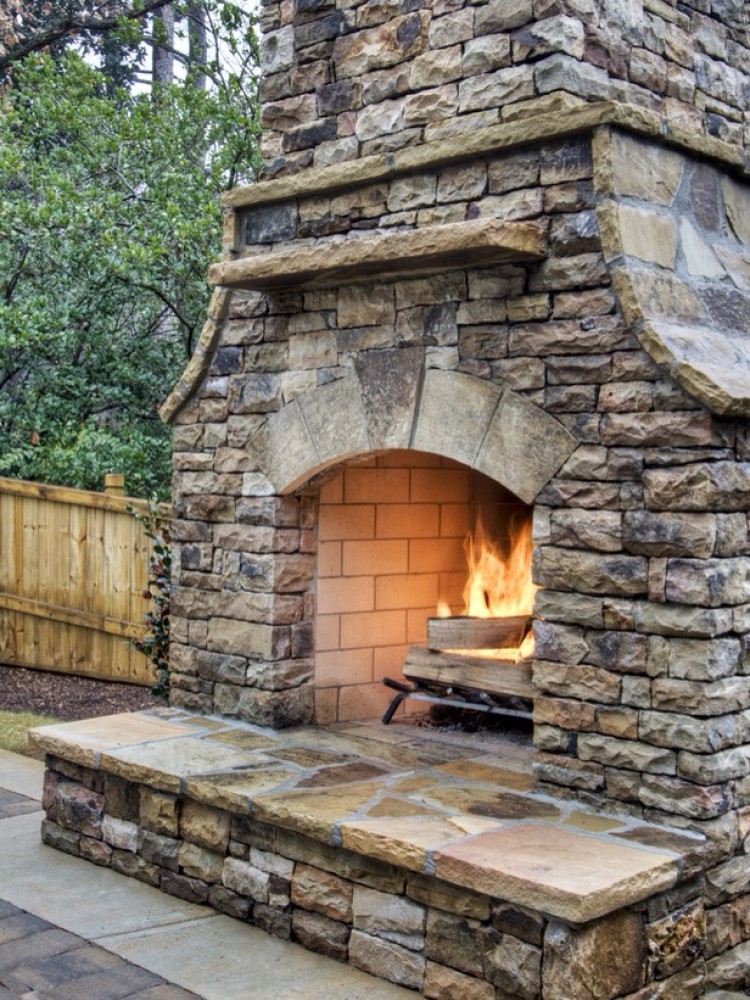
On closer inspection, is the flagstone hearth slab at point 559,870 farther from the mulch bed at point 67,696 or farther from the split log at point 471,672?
the mulch bed at point 67,696

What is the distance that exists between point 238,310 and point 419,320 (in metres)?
1.17

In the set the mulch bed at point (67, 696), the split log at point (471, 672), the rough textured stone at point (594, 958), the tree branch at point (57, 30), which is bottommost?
the mulch bed at point (67, 696)

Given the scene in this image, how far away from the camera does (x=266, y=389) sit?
18.0ft

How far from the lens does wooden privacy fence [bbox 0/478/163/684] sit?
855 cm

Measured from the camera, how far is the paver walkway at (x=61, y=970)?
391 centimetres

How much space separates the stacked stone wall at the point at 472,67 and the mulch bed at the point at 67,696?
4.26 m

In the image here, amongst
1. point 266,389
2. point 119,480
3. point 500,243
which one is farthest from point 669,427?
point 119,480

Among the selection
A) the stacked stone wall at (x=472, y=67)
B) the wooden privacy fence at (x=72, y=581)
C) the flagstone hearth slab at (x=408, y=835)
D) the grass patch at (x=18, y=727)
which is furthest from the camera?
the wooden privacy fence at (x=72, y=581)

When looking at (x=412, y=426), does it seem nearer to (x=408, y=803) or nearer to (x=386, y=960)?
(x=408, y=803)

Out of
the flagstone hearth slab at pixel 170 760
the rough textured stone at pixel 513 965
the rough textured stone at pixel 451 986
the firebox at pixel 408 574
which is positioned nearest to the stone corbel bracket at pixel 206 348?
the firebox at pixel 408 574

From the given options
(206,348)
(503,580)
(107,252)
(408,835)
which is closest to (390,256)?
(206,348)

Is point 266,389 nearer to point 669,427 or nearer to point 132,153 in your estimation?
point 669,427

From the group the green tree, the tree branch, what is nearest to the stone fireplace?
the green tree

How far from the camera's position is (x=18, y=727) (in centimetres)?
779
